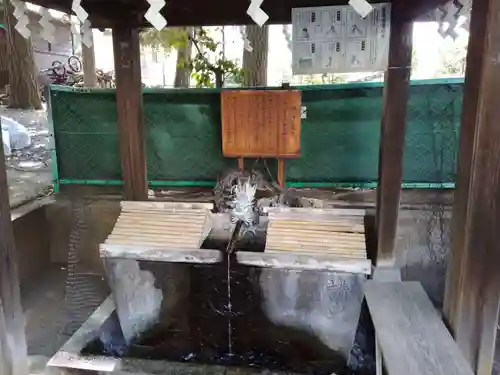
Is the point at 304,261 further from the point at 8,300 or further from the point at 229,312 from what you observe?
the point at 8,300

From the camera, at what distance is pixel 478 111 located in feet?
6.70

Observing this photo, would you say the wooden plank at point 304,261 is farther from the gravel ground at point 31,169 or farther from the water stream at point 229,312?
the gravel ground at point 31,169

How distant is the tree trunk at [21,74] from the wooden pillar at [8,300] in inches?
485

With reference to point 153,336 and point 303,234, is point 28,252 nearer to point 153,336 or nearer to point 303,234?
point 153,336

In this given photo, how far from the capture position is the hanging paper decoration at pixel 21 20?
8.36 ft

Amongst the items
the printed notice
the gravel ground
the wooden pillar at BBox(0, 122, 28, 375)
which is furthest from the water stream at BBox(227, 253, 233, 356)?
the gravel ground

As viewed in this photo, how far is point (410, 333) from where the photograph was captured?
2613 mm

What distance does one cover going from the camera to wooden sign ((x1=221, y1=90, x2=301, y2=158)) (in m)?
5.21

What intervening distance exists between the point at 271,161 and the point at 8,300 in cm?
425

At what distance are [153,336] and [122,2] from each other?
259cm

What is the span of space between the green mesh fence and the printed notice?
219cm

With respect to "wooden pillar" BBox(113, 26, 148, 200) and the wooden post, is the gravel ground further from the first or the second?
the wooden post

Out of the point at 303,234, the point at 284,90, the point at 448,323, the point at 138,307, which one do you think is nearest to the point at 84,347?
the point at 138,307

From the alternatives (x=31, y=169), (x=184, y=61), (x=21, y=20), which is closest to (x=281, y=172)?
(x=184, y=61)
